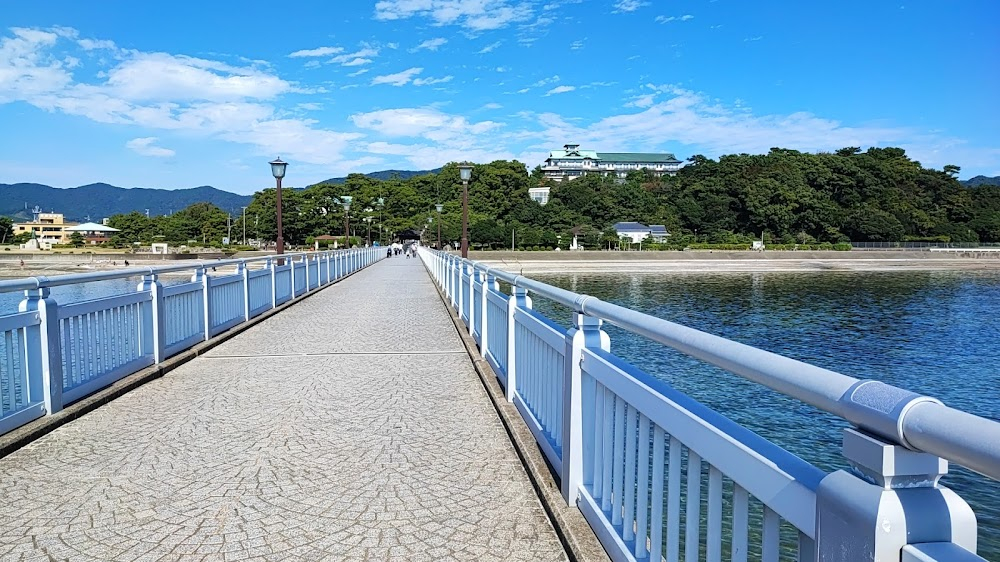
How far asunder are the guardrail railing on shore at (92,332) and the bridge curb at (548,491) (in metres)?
3.61

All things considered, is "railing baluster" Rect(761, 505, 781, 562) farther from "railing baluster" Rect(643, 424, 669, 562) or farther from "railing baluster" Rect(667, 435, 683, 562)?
"railing baluster" Rect(643, 424, 669, 562)

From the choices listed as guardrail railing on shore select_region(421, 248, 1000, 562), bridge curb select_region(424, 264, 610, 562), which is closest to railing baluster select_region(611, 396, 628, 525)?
guardrail railing on shore select_region(421, 248, 1000, 562)

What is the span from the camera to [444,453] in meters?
5.16

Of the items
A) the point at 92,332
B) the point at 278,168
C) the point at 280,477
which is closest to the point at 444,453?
the point at 280,477

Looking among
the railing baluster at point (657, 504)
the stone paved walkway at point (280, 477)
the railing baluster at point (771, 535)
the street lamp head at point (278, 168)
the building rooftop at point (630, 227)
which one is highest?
A: the street lamp head at point (278, 168)

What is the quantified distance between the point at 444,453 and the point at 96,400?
3.44m

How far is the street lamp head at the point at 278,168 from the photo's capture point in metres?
22.5

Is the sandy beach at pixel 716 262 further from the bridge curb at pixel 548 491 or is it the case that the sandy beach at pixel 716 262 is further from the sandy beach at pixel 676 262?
the bridge curb at pixel 548 491

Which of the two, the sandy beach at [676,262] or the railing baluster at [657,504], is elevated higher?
the railing baluster at [657,504]

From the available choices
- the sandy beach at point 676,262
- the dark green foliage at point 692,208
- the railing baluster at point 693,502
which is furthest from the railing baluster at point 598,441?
the dark green foliage at point 692,208

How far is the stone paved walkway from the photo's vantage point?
3.58 meters

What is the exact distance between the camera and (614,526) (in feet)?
10.5

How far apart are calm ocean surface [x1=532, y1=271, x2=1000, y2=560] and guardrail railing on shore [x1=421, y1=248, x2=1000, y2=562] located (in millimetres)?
3809

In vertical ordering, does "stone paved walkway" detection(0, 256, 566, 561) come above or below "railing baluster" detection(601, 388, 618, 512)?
below
